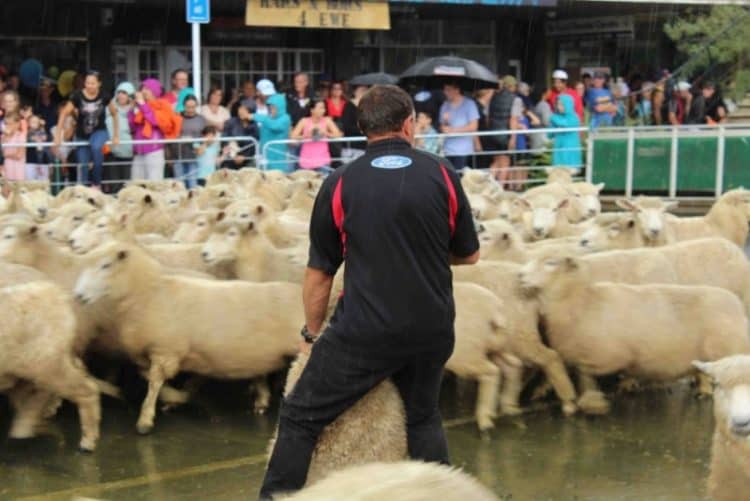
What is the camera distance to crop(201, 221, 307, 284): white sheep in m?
8.70

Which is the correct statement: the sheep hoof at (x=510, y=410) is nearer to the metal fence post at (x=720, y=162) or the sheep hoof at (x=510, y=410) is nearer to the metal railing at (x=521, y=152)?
the metal railing at (x=521, y=152)

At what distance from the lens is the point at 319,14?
20.8 meters

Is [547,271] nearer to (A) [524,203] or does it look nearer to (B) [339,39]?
(A) [524,203]

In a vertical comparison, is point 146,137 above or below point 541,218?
above

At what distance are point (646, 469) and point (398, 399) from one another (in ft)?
9.42

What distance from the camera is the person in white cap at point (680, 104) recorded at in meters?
20.9

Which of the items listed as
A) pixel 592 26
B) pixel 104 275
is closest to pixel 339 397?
pixel 104 275

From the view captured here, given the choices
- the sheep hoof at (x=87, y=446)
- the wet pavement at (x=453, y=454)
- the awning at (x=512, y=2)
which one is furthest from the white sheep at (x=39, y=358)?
the awning at (x=512, y=2)

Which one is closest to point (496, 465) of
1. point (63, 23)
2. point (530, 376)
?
point (530, 376)

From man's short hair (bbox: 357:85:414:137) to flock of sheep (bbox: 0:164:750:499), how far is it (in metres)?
1.92

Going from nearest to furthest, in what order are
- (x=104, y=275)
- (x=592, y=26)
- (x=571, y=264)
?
(x=104, y=275) < (x=571, y=264) < (x=592, y=26)

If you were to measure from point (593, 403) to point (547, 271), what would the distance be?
34.8 inches

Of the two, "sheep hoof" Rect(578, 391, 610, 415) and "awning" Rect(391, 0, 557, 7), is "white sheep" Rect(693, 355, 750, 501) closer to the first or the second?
"sheep hoof" Rect(578, 391, 610, 415)

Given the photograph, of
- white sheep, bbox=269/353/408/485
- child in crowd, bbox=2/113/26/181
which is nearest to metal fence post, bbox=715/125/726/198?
child in crowd, bbox=2/113/26/181
